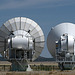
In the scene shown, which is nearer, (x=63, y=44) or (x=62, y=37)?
(x=63, y=44)

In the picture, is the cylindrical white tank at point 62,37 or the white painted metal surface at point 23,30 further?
the white painted metal surface at point 23,30

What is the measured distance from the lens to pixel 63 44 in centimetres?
4859

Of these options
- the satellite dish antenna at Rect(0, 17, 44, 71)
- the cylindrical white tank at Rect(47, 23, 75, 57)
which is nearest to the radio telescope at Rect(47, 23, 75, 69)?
the cylindrical white tank at Rect(47, 23, 75, 57)

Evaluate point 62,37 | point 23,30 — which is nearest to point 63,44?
point 62,37

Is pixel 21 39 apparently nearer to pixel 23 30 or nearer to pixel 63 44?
pixel 23 30

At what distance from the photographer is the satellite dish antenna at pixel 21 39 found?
48.1 m

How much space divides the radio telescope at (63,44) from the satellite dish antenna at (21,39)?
272 cm

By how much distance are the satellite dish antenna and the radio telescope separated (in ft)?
8.91

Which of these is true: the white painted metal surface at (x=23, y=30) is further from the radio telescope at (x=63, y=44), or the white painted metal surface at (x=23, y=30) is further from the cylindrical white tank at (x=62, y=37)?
the radio telescope at (x=63, y=44)

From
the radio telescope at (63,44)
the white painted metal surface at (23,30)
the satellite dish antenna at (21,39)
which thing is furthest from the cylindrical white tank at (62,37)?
the satellite dish antenna at (21,39)

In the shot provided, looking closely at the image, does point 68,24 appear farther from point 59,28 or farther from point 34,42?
point 34,42

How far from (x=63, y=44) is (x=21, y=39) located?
20.8ft

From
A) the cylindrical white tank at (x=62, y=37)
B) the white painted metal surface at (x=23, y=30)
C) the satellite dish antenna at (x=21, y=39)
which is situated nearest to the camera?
the satellite dish antenna at (x=21, y=39)

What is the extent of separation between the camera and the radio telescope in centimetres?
4866
